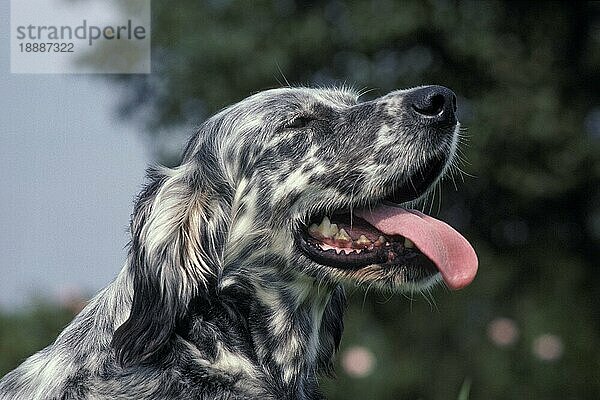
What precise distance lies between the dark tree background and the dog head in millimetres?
3520

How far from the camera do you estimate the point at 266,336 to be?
2822 mm

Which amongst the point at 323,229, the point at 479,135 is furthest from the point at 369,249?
the point at 479,135

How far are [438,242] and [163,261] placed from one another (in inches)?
29.5

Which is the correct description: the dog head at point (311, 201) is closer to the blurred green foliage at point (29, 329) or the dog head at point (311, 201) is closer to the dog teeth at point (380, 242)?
the dog teeth at point (380, 242)

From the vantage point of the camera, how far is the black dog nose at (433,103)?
2822 mm

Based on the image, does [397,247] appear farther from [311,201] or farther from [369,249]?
[311,201]

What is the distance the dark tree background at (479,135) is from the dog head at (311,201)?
11.5 feet

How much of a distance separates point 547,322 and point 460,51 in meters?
1.98

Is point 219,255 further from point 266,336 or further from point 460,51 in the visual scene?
point 460,51

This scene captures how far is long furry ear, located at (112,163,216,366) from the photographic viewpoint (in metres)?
2.59

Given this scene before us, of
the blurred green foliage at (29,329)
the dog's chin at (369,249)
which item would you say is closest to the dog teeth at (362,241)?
the dog's chin at (369,249)

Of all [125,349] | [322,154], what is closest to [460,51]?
[322,154]

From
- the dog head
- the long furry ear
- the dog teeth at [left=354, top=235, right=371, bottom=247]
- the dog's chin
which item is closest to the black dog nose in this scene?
the dog head

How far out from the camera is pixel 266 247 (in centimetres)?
286
